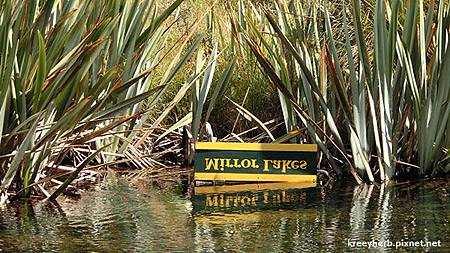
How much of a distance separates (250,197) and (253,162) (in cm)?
41

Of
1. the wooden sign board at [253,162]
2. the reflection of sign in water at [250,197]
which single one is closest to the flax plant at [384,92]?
the wooden sign board at [253,162]

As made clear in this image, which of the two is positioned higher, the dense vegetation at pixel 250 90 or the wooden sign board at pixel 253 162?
the dense vegetation at pixel 250 90

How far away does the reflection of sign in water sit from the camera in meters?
3.81

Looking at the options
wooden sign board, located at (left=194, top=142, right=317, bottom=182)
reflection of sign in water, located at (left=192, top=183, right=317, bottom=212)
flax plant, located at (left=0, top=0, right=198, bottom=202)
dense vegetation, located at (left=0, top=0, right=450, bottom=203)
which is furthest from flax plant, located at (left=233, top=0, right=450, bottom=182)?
flax plant, located at (left=0, top=0, right=198, bottom=202)

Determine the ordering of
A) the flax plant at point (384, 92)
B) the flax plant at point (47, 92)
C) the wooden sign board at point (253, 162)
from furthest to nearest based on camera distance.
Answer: the wooden sign board at point (253, 162), the flax plant at point (384, 92), the flax plant at point (47, 92)

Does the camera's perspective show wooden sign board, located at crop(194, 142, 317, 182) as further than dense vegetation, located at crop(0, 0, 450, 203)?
Yes

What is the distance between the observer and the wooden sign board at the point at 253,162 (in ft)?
14.5

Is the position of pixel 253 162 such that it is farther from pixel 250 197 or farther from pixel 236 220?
pixel 236 220

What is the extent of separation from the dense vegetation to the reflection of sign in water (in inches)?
12.4

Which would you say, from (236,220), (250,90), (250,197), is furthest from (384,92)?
(250,90)

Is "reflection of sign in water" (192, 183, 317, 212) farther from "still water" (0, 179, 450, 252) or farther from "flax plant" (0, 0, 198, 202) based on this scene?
"flax plant" (0, 0, 198, 202)

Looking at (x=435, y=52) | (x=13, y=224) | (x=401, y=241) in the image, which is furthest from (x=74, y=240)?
(x=435, y=52)

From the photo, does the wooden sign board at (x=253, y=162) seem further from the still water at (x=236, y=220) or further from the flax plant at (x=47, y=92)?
the flax plant at (x=47, y=92)

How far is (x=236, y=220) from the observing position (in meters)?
3.50
